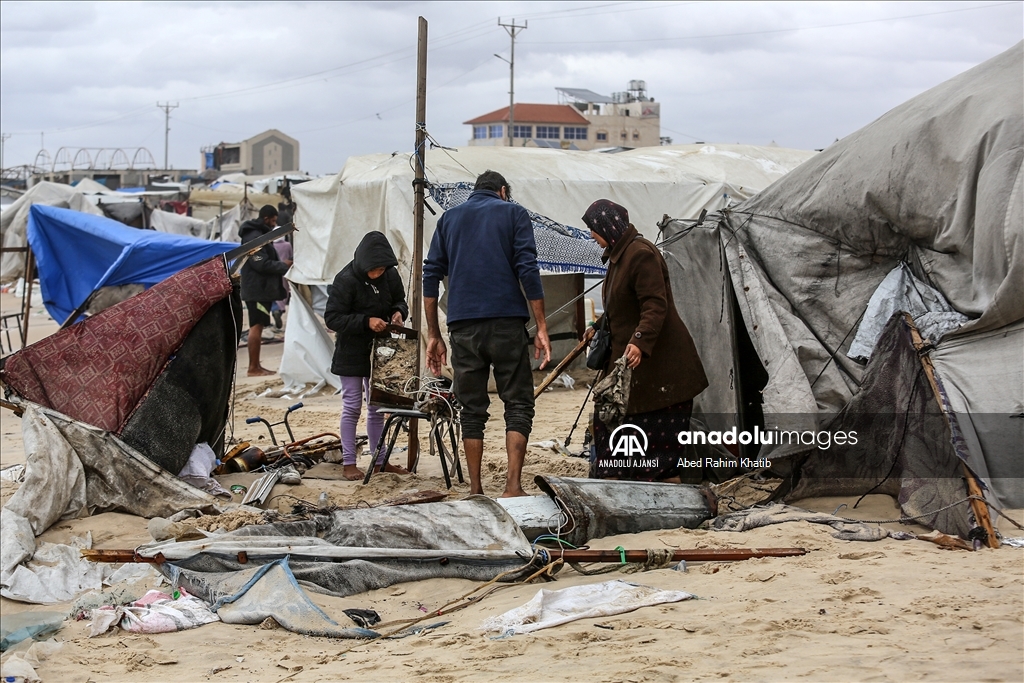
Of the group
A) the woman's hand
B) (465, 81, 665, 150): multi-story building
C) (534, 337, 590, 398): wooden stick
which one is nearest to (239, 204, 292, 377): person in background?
(534, 337, 590, 398): wooden stick

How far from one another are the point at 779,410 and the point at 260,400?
251 inches

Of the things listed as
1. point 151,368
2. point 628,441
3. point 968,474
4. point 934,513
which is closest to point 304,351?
point 151,368

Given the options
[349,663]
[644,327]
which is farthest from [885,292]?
[349,663]

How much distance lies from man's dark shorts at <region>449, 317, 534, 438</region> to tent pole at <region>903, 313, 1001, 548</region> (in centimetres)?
211

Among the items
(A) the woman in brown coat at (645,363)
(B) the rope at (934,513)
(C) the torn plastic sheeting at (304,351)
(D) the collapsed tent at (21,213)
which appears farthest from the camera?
(D) the collapsed tent at (21,213)

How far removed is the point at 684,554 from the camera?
4.63m

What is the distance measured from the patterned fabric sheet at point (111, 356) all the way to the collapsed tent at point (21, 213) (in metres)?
14.8

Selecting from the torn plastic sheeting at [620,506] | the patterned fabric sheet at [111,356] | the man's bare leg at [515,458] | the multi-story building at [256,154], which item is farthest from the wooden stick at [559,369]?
the multi-story building at [256,154]

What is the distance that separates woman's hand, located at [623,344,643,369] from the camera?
5.60 metres

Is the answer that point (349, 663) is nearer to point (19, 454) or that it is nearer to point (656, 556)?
point (656, 556)

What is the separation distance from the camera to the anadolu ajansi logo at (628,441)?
5906 mm

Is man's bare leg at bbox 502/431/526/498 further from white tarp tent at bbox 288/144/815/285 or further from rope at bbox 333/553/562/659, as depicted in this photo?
white tarp tent at bbox 288/144/815/285

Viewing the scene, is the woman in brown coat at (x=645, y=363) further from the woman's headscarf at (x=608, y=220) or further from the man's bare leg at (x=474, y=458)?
the man's bare leg at (x=474, y=458)

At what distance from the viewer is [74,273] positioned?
929cm
